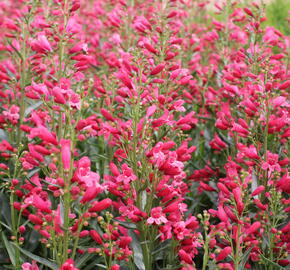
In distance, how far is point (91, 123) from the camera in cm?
323

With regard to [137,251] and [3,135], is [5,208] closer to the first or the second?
[3,135]

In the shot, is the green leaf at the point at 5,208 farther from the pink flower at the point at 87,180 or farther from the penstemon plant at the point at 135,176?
the pink flower at the point at 87,180

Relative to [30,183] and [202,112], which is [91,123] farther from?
[202,112]

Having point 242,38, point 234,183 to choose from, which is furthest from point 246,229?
point 242,38

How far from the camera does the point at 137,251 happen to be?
127 inches

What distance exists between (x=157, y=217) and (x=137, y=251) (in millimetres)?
389

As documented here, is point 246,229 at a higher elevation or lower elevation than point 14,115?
lower

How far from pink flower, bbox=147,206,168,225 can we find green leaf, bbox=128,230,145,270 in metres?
0.33

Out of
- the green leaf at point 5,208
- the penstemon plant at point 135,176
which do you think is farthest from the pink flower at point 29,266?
the green leaf at point 5,208

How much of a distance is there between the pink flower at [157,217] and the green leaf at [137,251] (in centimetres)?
33

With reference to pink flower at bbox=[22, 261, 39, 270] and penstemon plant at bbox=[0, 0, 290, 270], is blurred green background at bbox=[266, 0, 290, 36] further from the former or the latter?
pink flower at bbox=[22, 261, 39, 270]

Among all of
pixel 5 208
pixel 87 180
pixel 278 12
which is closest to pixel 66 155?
pixel 87 180

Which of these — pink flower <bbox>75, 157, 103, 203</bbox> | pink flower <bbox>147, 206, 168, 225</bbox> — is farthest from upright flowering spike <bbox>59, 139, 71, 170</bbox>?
pink flower <bbox>147, 206, 168, 225</bbox>

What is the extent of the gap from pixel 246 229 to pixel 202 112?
2.76 m
